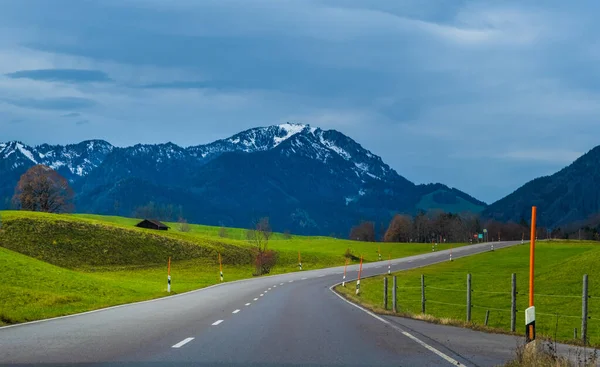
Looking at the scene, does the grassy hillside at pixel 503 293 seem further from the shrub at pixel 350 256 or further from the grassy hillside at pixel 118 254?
the shrub at pixel 350 256

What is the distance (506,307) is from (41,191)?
106157 mm

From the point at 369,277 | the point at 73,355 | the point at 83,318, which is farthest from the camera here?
the point at 369,277

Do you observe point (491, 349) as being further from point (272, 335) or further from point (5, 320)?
point (5, 320)

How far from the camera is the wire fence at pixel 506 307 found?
24.5 meters

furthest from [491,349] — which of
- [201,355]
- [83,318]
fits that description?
[83,318]

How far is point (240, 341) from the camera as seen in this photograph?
15883mm

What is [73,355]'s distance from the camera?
1312cm

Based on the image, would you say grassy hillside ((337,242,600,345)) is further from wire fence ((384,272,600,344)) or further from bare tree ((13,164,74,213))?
bare tree ((13,164,74,213))

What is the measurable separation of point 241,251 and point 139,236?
15.5m

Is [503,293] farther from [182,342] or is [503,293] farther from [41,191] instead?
[41,191]

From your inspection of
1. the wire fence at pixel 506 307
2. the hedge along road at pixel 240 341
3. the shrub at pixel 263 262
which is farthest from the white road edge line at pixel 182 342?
the shrub at pixel 263 262

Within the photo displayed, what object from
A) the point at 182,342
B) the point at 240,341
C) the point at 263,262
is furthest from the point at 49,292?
the point at 263,262

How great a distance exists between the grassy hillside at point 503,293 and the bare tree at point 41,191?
7553 centimetres

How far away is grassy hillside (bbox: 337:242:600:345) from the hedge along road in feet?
9.33
